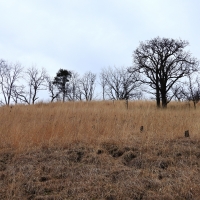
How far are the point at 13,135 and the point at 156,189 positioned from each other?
4513 millimetres

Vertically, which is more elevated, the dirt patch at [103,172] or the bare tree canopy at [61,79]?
the bare tree canopy at [61,79]

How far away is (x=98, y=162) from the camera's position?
15.1 feet

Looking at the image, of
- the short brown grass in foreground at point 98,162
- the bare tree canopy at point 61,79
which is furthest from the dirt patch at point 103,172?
the bare tree canopy at point 61,79

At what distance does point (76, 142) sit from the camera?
589 cm

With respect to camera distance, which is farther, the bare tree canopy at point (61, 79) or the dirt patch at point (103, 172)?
the bare tree canopy at point (61, 79)

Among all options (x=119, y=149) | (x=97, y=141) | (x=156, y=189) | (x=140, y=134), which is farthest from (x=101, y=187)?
(x=140, y=134)

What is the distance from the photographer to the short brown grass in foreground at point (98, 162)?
334 centimetres

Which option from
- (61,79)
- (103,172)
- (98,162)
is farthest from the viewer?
(61,79)

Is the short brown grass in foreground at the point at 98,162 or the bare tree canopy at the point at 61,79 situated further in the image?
the bare tree canopy at the point at 61,79

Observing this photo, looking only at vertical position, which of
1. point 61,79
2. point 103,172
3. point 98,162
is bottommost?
point 103,172

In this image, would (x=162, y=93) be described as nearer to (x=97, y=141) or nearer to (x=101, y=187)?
(x=97, y=141)

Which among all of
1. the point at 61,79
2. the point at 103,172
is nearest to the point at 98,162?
the point at 103,172

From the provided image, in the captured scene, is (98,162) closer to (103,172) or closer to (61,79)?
(103,172)

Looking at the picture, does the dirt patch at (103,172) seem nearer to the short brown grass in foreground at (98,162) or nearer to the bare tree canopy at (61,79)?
the short brown grass in foreground at (98,162)
